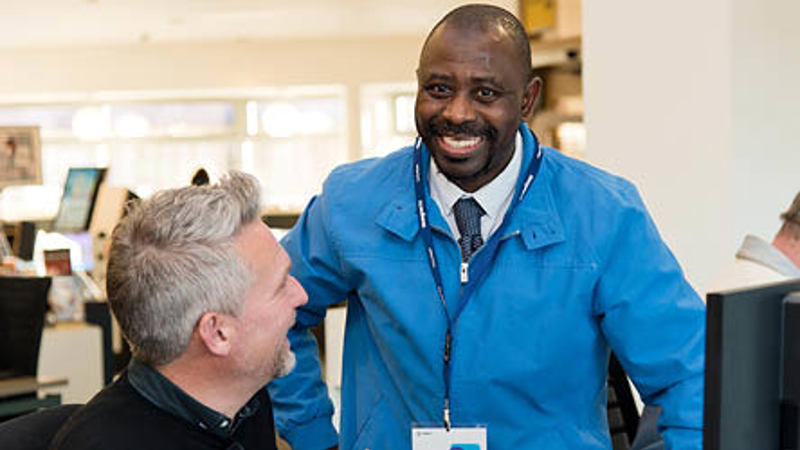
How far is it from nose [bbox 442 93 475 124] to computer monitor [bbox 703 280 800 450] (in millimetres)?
659

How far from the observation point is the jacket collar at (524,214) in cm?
173

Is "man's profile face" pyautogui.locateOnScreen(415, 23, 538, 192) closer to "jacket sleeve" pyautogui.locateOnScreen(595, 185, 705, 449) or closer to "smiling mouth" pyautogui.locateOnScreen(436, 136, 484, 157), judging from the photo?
"smiling mouth" pyautogui.locateOnScreen(436, 136, 484, 157)

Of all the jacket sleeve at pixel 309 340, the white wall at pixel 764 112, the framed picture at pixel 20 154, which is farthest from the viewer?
the framed picture at pixel 20 154

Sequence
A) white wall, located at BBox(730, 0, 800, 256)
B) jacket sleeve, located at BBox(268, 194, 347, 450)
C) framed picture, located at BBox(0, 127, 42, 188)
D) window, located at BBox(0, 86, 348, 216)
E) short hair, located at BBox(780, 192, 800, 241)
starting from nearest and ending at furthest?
jacket sleeve, located at BBox(268, 194, 347, 450), short hair, located at BBox(780, 192, 800, 241), white wall, located at BBox(730, 0, 800, 256), framed picture, located at BBox(0, 127, 42, 188), window, located at BBox(0, 86, 348, 216)

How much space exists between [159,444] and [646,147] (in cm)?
226

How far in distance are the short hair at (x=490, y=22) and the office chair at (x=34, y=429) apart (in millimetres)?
792

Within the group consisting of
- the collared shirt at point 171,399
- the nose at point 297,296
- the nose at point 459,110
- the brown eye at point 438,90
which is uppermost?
the brown eye at point 438,90

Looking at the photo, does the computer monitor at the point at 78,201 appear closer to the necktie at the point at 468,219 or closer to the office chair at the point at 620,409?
the office chair at the point at 620,409

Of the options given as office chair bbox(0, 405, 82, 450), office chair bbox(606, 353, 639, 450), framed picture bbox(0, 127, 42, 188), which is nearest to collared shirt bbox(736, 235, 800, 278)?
office chair bbox(606, 353, 639, 450)

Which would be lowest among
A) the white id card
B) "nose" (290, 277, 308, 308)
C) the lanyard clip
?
the white id card

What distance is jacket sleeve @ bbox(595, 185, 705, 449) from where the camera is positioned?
5.48 feet

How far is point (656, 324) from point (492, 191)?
33 cm

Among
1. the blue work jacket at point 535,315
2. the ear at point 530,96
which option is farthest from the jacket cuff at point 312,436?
the ear at point 530,96

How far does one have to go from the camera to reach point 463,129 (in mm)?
1679
